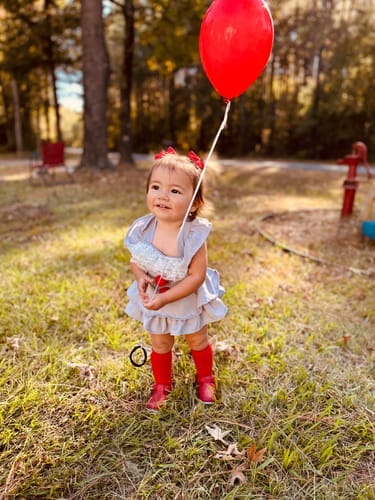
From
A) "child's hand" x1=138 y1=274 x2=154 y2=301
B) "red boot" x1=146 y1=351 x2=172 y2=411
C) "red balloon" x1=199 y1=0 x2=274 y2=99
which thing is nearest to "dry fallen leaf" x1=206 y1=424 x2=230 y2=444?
"red boot" x1=146 y1=351 x2=172 y2=411

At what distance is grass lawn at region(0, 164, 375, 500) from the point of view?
179 cm

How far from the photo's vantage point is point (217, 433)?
2.01 metres

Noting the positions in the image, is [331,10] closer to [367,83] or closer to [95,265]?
[367,83]

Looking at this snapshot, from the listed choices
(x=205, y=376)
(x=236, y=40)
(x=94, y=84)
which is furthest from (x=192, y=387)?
(x=94, y=84)

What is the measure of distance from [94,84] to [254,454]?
940 cm

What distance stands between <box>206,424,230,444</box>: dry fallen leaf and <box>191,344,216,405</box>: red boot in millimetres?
185

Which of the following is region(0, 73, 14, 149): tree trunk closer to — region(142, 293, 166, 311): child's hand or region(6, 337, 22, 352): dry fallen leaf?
region(6, 337, 22, 352): dry fallen leaf

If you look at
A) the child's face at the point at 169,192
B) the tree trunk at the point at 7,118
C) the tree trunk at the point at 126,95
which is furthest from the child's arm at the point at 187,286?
the tree trunk at the point at 7,118

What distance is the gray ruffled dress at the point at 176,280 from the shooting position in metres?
1.94

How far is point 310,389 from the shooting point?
2.35 meters

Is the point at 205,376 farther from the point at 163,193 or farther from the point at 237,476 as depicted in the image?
the point at 163,193

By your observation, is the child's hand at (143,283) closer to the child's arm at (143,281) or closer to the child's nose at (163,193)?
the child's arm at (143,281)

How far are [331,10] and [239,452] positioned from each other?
20918 millimetres

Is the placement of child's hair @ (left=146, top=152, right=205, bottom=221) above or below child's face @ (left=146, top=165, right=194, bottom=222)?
above
